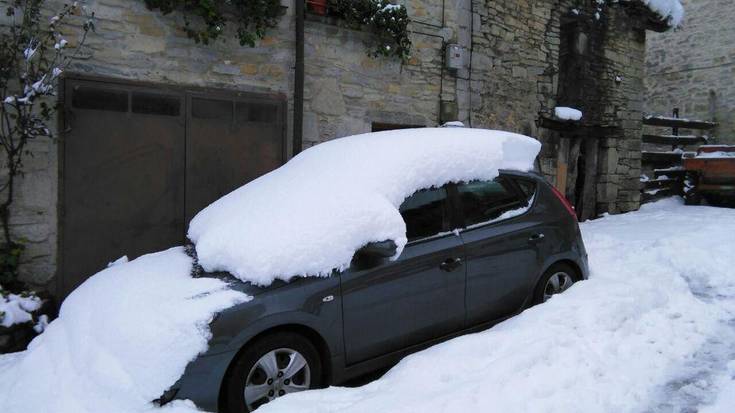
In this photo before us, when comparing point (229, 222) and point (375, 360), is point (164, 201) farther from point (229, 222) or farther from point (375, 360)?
point (375, 360)

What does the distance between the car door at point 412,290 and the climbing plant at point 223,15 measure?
3501 mm

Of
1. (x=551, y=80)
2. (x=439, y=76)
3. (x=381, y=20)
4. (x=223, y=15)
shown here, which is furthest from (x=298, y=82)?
(x=551, y=80)

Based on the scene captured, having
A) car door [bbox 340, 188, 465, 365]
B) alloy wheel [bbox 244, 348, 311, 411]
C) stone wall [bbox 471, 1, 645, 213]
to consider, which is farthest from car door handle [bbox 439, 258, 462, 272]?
stone wall [bbox 471, 1, 645, 213]

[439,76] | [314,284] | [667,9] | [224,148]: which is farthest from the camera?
[667,9]

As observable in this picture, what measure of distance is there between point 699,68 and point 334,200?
17669mm

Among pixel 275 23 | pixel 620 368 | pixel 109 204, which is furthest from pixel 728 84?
pixel 109 204

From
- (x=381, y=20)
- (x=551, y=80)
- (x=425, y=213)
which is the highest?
(x=381, y=20)

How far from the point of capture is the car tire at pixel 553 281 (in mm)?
4562

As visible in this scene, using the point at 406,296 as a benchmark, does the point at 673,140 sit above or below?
above

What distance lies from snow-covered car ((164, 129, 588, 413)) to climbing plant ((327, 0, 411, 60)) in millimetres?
3018

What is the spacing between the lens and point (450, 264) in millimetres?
3984

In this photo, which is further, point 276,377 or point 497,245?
point 497,245

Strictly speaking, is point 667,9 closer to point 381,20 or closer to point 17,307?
point 381,20

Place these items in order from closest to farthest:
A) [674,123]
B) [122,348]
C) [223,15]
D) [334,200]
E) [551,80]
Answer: [122,348]
[334,200]
[223,15]
[551,80]
[674,123]
